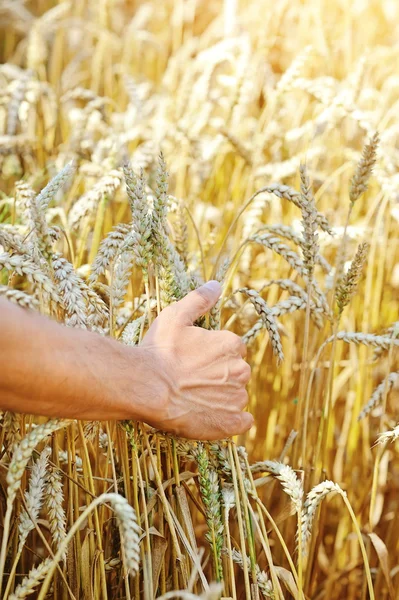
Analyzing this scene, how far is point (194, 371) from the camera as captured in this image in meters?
0.80

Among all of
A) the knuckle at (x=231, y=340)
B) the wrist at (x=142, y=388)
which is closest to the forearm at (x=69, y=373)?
the wrist at (x=142, y=388)

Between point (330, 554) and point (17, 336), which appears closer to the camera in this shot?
point (17, 336)

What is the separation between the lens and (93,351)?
683mm

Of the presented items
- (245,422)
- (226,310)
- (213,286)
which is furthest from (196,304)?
(226,310)

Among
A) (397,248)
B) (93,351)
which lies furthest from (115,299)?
(397,248)

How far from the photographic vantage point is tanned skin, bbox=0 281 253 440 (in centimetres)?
63

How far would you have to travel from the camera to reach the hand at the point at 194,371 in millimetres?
761

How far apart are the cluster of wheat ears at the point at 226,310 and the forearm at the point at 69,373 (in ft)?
0.08

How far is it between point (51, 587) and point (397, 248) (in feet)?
3.82

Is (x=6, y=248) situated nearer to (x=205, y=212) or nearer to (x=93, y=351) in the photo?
(x=93, y=351)

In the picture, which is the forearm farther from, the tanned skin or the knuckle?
the knuckle

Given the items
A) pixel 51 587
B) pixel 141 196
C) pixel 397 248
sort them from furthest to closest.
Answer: pixel 397 248, pixel 51 587, pixel 141 196

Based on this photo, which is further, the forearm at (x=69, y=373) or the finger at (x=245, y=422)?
the finger at (x=245, y=422)

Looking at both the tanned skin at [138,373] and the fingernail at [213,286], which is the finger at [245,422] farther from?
the fingernail at [213,286]
